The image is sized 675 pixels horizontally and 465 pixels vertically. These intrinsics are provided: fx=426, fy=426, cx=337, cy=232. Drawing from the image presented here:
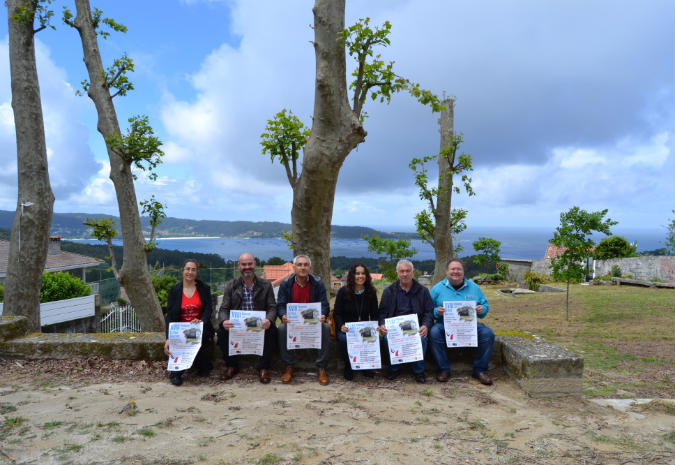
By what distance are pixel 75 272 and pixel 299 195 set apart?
22.2 meters

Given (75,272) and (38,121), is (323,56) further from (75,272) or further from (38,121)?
(75,272)

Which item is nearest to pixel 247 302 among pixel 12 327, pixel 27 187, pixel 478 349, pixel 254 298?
pixel 254 298

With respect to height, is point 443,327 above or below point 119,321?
above

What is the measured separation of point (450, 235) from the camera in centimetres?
1335

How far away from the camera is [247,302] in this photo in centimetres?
480

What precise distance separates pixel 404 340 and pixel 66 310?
A: 13.4 metres

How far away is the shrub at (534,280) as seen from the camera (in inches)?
874

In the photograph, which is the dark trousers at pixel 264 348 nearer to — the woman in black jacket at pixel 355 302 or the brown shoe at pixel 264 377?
the brown shoe at pixel 264 377

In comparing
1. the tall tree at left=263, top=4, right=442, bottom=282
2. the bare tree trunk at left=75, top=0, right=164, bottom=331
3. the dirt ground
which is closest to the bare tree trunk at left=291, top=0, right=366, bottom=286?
the tall tree at left=263, top=4, right=442, bottom=282

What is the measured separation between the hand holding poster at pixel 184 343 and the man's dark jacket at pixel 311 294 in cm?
88

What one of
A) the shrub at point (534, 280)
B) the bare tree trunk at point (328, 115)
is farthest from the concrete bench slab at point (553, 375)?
the shrub at point (534, 280)

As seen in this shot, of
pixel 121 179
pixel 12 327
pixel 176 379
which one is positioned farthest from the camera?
pixel 121 179

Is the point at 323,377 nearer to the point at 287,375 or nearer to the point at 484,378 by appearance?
the point at 287,375

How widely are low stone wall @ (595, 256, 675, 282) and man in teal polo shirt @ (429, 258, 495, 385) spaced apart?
20.5m
